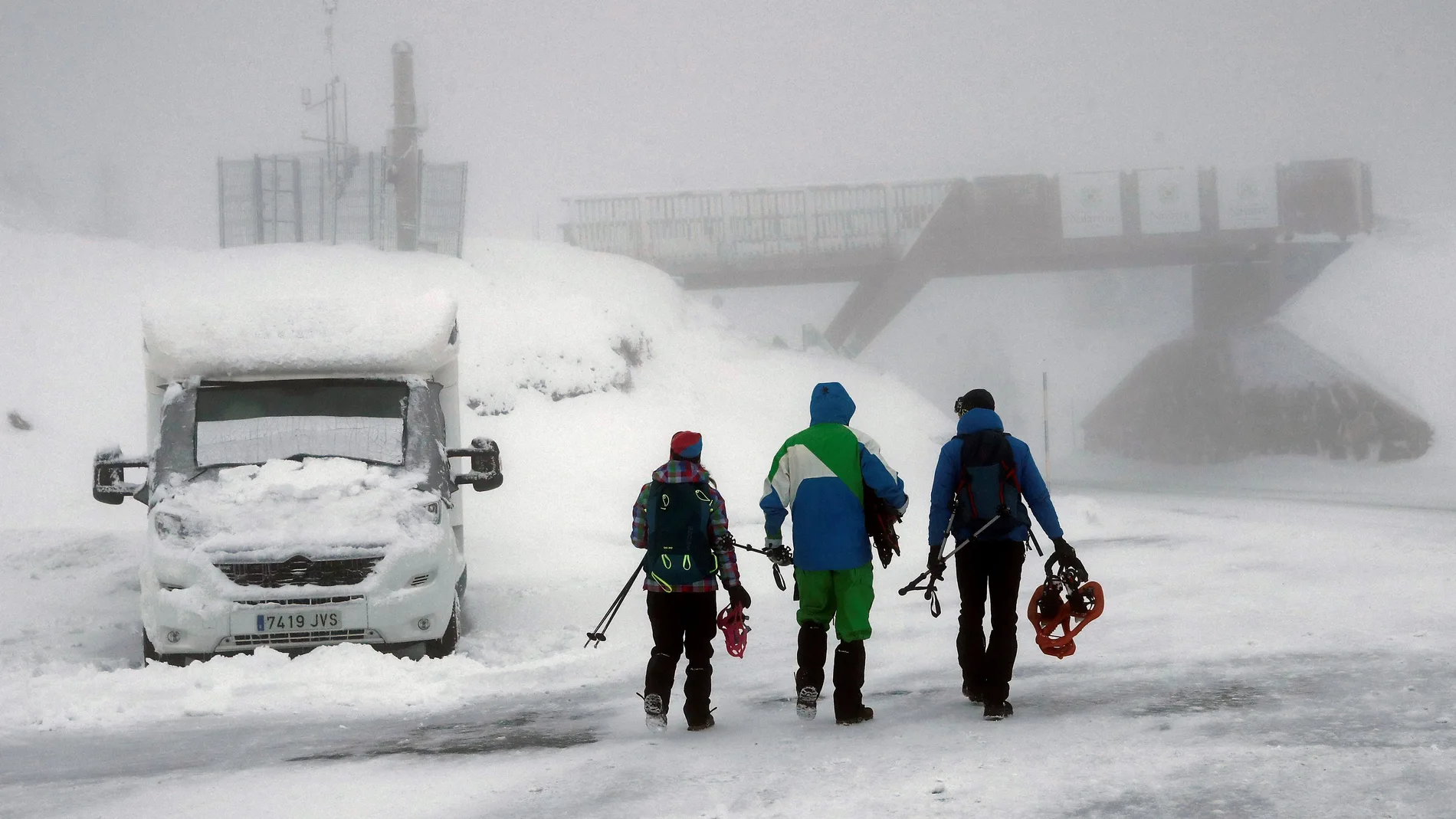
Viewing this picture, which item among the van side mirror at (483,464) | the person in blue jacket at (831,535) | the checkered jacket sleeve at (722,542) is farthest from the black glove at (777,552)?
the van side mirror at (483,464)

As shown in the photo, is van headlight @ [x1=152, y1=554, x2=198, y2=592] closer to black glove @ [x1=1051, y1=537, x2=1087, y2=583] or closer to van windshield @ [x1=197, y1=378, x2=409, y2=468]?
van windshield @ [x1=197, y1=378, x2=409, y2=468]

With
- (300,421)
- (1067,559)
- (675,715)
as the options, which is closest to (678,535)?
(675,715)

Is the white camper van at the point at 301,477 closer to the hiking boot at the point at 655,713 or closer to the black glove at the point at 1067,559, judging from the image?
the hiking boot at the point at 655,713

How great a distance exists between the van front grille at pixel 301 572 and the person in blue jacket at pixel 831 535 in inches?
136

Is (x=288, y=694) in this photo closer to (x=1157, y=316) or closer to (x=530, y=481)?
(x=530, y=481)

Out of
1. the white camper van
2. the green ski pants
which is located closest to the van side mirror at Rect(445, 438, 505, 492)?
the white camper van

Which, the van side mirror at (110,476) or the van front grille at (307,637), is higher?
the van side mirror at (110,476)

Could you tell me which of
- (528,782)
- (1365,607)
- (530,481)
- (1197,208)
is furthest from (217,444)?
(1197,208)

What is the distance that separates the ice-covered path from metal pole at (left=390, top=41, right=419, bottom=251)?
70.3 feet

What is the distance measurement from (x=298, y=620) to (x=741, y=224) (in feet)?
96.5

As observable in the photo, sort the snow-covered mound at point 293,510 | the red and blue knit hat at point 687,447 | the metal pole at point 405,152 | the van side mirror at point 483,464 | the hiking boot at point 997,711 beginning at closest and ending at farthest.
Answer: the hiking boot at point 997,711
the red and blue knit hat at point 687,447
the snow-covered mound at point 293,510
the van side mirror at point 483,464
the metal pole at point 405,152

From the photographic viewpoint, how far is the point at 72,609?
38.9 feet

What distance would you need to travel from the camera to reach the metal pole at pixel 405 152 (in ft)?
101

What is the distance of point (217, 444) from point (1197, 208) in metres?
33.2
